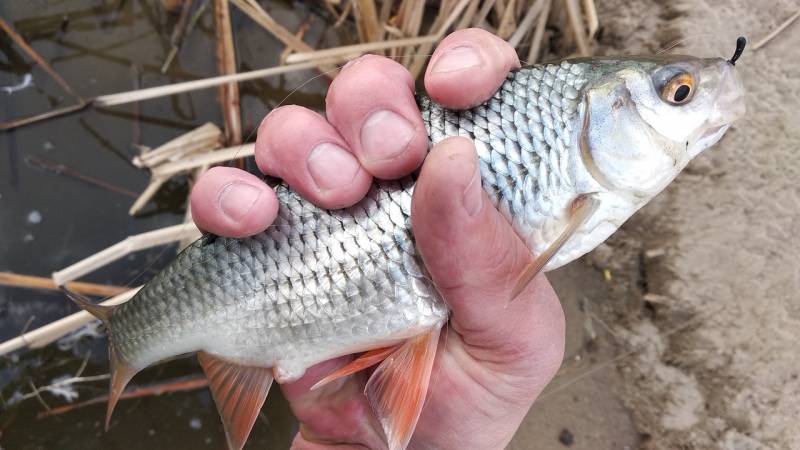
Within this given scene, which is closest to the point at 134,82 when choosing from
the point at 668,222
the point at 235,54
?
the point at 235,54

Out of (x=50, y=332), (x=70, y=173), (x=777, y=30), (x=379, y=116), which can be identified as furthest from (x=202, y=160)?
(x=777, y=30)

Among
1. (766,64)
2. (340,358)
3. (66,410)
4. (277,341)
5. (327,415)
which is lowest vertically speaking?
(66,410)

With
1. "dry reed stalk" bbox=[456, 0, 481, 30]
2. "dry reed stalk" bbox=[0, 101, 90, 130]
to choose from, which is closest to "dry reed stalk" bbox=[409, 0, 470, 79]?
"dry reed stalk" bbox=[456, 0, 481, 30]

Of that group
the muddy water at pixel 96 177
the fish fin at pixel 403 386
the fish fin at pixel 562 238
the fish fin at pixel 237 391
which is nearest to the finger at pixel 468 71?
the fish fin at pixel 562 238

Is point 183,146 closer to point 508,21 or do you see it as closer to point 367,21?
point 367,21

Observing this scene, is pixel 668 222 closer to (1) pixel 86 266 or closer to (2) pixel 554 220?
(2) pixel 554 220

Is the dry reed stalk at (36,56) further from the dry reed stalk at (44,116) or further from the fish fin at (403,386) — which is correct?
the fish fin at (403,386)
